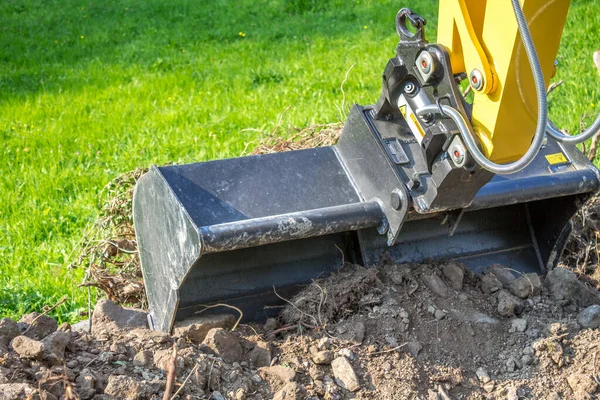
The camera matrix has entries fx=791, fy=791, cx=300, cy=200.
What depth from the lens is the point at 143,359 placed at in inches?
106

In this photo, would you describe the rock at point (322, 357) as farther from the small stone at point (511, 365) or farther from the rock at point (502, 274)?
the rock at point (502, 274)

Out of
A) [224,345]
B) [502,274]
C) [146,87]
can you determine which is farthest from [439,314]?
[146,87]

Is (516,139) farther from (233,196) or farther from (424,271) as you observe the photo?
(233,196)

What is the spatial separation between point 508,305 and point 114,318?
158 centimetres

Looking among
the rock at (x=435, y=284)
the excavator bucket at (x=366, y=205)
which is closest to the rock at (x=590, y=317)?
the excavator bucket at (x=366, y=205)

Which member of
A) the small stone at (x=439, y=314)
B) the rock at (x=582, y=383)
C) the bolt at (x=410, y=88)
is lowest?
the rock at (x=582, y=383)

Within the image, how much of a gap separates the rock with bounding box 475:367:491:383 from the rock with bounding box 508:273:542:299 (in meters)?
0.49

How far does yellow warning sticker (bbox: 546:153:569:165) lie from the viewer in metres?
3.38

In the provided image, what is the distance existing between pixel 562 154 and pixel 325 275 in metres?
1.16

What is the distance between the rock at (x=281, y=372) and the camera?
2721mm

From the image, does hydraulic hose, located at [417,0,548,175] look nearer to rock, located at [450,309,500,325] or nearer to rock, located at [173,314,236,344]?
rock, located at [450,309,500,325]

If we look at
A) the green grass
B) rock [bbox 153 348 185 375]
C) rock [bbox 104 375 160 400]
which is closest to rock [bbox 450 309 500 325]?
rock [bbox 153 348 185 375]

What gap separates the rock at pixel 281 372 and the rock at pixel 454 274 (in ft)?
2.80

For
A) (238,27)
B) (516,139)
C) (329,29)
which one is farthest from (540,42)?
(238,27)
